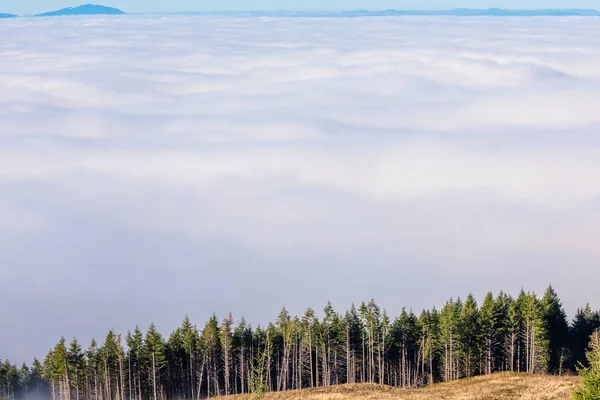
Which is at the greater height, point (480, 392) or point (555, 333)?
point (555, 333)

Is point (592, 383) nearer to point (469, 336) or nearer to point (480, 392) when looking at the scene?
point (480, 392)

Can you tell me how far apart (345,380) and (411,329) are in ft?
33.9

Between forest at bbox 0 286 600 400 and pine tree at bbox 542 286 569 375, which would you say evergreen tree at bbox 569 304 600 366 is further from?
pine tree at bbox 542 286 569 375

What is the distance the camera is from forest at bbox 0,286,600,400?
7381 cm

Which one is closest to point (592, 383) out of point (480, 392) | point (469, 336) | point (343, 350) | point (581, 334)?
point (480, 392)

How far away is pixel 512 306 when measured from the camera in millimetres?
74062

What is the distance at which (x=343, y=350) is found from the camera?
77.5 metres

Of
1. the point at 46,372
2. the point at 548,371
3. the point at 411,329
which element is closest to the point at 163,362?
the point at 46,372

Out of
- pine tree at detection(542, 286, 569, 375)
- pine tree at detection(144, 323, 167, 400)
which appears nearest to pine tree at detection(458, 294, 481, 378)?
pine tree at detection(542, 286, 569, 375)

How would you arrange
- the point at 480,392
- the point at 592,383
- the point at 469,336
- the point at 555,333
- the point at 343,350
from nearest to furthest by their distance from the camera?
the point at 592,383 → the point at 480,392 → the point at 469,336 → the point at 555,333 → the point at 343,350

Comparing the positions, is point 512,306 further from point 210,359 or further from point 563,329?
point 210,359

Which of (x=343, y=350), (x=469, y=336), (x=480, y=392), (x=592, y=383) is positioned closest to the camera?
(x=592, y=383)

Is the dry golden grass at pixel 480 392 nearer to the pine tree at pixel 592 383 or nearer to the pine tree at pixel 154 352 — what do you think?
the pine tree at pixel 592 383

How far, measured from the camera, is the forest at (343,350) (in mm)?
73812
